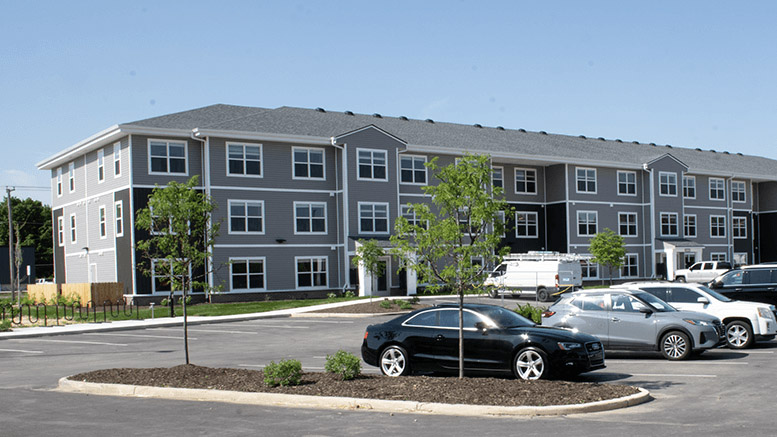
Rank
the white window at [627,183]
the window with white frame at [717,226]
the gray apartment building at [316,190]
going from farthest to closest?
1. the window with white frame at [717,226]
2. the white window at [627,183]
3. the gray apartment building at [316,190]

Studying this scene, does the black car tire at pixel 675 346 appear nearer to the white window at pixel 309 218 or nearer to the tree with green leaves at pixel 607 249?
the white window at pixel 309 218

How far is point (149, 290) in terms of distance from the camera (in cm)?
3959

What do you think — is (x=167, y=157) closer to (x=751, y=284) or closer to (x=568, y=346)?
(x=751, y=284)

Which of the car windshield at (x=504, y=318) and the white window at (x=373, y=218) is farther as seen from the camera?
the white window at (x=373, y=218)

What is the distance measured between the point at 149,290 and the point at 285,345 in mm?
19708

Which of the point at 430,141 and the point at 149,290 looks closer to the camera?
the point at 149,290

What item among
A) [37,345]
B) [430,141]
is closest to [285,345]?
[37,345]

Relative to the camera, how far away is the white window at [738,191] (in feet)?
216

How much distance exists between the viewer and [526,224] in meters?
55.1

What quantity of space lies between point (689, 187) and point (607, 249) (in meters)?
16.6

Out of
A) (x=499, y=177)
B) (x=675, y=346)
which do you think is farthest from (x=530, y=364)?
(x=499, y=177)

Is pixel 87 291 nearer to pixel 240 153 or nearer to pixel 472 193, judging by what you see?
pixel 240 153

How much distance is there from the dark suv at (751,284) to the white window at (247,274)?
1037 inches

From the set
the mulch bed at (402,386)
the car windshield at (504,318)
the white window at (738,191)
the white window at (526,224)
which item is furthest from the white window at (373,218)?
the white window at (738,191)
